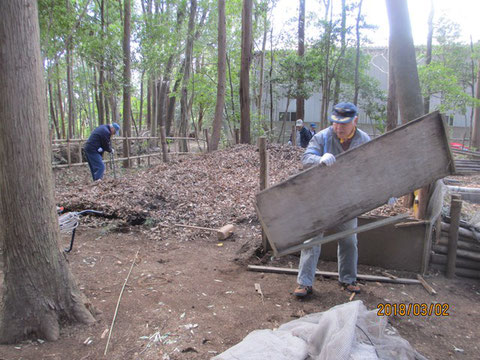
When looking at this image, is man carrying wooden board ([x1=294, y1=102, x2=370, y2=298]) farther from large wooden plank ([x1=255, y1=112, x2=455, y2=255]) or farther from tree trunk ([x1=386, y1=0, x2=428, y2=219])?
tree trunk ([x1=386, y1=0, x2=428, y2=219])

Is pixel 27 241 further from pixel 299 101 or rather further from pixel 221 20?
pixel 299 101

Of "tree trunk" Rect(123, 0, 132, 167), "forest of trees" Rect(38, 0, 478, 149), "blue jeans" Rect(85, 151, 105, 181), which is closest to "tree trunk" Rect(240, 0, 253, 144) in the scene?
"forest of trees" Rect(38, 0, 478, 149)

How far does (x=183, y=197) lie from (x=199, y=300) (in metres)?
3.82

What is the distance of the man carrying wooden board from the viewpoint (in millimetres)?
3180

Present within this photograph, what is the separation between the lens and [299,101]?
17.7m

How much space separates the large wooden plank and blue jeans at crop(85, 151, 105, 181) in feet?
25.8

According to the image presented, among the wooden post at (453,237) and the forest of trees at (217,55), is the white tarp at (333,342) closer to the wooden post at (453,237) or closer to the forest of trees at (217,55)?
the wooden post at (453,237)

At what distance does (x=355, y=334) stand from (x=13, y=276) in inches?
93.9

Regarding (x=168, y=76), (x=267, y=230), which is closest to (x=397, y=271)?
(x=267, y=230)

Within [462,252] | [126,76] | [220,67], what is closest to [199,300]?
[462,252]

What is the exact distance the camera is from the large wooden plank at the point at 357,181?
2.62m

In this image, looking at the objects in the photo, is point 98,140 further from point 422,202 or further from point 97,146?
point 422,202
